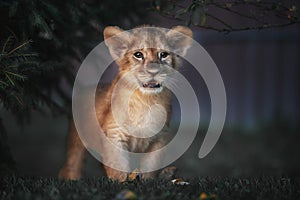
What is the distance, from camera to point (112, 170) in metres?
5.09

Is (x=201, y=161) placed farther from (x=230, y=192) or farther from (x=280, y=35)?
(x=230, y=192)

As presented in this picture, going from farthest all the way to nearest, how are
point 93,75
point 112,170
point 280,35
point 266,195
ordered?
point 280,35
point 93,75
point 112,170
point 266,195

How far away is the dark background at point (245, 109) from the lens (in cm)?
931

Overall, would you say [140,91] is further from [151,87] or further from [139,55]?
[139,55]

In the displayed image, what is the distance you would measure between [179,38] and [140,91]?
66 cm

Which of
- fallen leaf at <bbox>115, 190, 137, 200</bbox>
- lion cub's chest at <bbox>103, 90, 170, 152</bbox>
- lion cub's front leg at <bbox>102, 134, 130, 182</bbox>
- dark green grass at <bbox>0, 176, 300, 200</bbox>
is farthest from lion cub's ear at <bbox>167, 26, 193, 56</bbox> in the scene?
fallen leaf at <bbox>115, 190, 137, 200</bbox>

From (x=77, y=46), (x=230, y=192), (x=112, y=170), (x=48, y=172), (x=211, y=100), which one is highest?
(x=77, y=46)

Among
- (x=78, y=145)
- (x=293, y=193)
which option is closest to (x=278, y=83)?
(x=78, y=145)

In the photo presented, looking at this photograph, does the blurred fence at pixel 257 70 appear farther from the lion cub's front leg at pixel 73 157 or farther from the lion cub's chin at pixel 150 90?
the lion cub's chin at pixel 150 90

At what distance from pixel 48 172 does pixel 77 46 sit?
9.44 ft

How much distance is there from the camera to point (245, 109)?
36.6 ft

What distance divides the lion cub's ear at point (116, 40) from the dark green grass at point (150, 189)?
4.58ft

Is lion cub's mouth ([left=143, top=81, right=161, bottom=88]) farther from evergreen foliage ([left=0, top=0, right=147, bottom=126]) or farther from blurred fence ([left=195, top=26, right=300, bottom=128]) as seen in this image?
blurred fence ([left=195, top=26, right=300, bottom=128])

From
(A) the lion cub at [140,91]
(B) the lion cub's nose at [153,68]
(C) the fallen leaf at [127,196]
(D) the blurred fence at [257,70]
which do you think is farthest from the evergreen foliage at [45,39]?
(D) the blurred fence at [257,70]
